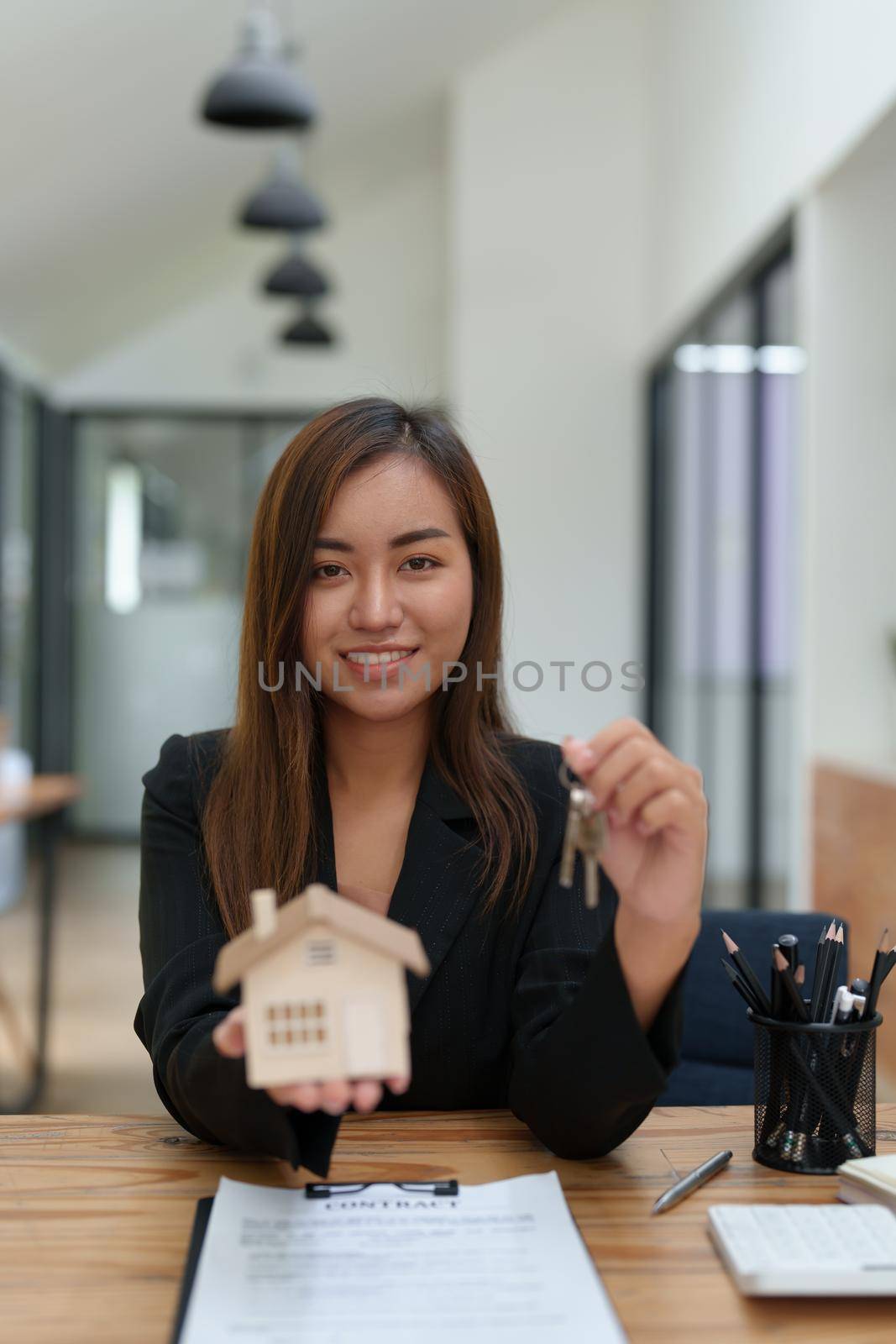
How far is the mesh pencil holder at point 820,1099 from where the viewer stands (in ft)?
3.31

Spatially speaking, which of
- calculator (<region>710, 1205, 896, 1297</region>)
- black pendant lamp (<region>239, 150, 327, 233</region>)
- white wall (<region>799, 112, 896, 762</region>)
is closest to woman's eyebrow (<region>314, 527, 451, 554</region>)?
calculator (<region>710, 1205, 896, 1297</region>)

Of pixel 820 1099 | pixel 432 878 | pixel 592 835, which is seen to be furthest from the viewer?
pixel 432 878

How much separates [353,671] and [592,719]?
484 cm

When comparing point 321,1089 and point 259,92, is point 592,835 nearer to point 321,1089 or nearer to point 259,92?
point 321,1089

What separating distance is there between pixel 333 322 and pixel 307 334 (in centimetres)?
151

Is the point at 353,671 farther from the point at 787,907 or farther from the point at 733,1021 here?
the point at 787,907

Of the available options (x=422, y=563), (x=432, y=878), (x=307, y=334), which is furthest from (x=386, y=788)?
(x=307, y=334)

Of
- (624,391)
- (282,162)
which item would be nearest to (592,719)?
(624,391)

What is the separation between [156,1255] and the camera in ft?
2.85

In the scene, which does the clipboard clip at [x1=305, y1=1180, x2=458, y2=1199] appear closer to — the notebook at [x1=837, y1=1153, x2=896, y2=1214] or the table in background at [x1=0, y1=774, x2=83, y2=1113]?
the notebook at [x1=837, y1=1153, x2=896, y2=1214]

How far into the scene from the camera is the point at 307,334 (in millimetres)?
6531

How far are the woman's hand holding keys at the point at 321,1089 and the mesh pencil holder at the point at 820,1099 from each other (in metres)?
0.35

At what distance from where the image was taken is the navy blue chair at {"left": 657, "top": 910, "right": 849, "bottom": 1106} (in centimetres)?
171

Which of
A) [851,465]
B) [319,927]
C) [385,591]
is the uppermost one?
[851,465]
